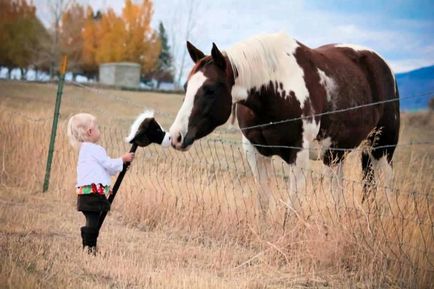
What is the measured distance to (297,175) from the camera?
4633 mm

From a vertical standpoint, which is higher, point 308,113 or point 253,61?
point 253,61

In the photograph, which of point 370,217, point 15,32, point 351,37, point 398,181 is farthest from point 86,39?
point 370,217

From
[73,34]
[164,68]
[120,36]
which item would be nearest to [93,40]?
[120,36]

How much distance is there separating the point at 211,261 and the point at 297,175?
1.05 meters

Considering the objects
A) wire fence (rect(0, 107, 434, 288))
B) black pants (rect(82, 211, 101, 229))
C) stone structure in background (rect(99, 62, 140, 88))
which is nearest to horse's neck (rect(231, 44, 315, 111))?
wire fence (rect(0, 107, 434, 288))

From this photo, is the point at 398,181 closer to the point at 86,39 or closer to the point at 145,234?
the point at 145,234

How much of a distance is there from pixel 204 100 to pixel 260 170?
104 centimetres

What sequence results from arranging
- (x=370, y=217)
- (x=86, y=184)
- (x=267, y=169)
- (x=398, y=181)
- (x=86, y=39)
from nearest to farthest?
(x=86, y=184) < (x=370, y=217) < (x=267, y=169) < (x=398, y=181) < (x=86, y=39)

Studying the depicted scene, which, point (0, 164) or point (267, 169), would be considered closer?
point (267, 169)

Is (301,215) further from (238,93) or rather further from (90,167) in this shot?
(90,167)

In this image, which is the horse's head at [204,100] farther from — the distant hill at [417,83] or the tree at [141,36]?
the tree at [141,36]

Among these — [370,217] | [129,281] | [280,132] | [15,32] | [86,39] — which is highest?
[86,39]

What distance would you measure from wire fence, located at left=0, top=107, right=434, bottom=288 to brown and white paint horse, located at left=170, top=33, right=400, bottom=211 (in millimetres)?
221

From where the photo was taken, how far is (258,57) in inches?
180
